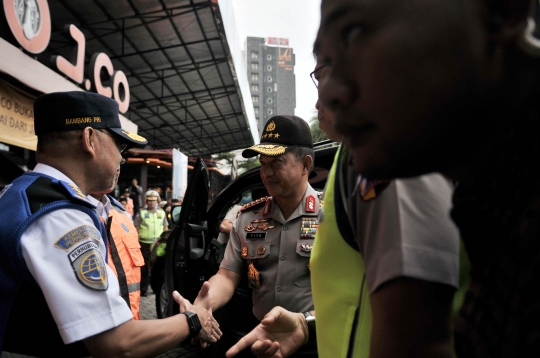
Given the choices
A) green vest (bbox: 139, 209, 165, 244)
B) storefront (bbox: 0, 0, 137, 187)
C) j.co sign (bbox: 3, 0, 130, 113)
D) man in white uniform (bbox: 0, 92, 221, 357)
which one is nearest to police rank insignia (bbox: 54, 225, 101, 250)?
man in white uniform (bbox: 0, 92, 221, 357)

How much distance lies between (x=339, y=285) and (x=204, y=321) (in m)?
1.22

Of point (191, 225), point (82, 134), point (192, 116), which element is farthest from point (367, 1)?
point (192, 116)

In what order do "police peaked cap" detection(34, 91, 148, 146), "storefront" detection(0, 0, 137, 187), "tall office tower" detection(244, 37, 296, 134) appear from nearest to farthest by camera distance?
"police peaked cap" detection(34, 91, 148, 146)
"storefront" detection(0, 0, 137, 187)
"tall office tower" detection(244, 37, 296, 134)

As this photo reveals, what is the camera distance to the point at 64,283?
4.17 ft

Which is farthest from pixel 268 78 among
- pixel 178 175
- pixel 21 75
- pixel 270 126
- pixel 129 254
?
pixel 129 254

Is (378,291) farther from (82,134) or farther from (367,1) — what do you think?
(82,134)

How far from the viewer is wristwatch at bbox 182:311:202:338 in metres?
1.64

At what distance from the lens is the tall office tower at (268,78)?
88375mm

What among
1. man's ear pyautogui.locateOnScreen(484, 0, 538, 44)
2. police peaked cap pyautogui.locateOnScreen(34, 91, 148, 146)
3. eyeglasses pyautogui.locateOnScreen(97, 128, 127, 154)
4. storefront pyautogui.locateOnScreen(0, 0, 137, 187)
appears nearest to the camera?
man's ear pyautogui.locateOnScreen(484, 0, 538, 44)

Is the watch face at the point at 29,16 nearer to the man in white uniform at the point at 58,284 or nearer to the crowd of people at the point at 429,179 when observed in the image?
the man in white uniform at the point at 58,284

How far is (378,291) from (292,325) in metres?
0.77

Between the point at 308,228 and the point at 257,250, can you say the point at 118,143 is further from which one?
the point at 308,228

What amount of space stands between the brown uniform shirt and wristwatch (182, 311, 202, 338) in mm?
509

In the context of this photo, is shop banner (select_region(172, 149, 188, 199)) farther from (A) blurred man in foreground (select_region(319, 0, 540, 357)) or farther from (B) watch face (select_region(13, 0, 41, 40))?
(A) blurred man in foreground (select_region(319, 0, 540, 357))
